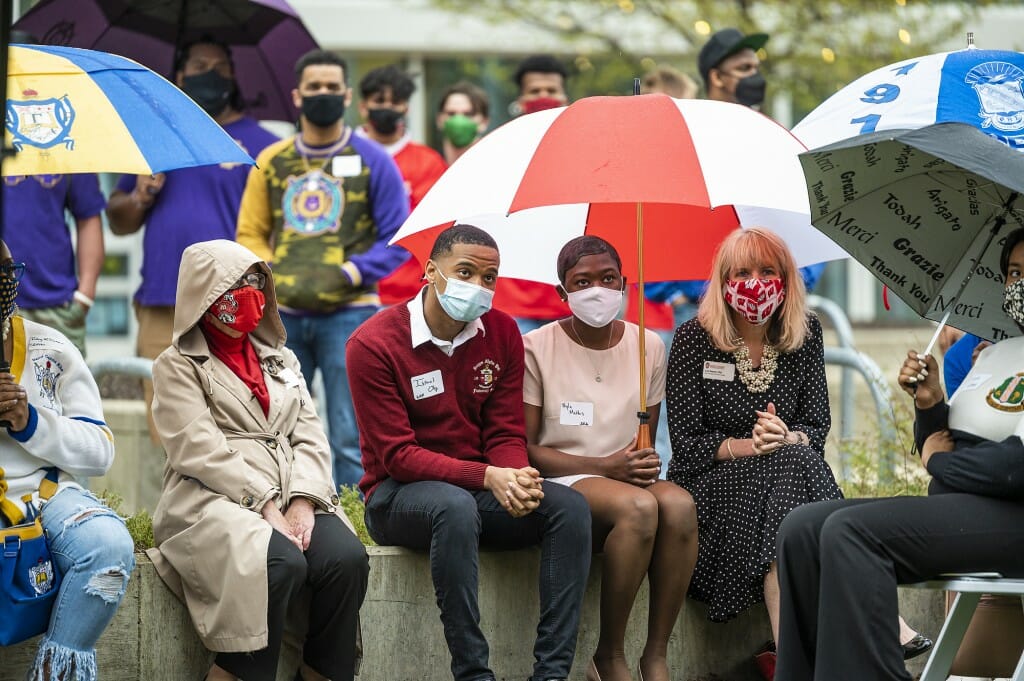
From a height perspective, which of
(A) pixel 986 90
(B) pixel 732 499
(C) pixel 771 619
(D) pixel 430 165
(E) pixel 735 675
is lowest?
(E) pixel 735 675

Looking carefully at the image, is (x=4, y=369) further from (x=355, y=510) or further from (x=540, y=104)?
(x=540, y=104)

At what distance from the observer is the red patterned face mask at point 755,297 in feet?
20.8

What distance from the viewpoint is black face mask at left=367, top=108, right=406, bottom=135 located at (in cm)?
923

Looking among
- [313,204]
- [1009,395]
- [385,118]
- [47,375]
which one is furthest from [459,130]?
[1009,395]

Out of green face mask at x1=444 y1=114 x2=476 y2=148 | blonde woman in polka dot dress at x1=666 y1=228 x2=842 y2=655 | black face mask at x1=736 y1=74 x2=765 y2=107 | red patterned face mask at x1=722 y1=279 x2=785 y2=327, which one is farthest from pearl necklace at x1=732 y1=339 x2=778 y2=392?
green face mask at x1=444 y1=114 x2=476 y2=148

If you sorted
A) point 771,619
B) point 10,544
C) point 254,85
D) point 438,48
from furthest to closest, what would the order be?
point 438,48 → point 254,85 → point 771,619 → point 10,544

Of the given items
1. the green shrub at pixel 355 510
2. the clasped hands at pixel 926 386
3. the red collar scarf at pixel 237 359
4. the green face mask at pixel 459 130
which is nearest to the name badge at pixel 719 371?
the clasped hands at pixel 926 386

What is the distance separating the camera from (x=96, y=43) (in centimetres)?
796

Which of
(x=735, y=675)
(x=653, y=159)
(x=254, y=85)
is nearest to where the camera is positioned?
(x=653, y=159)

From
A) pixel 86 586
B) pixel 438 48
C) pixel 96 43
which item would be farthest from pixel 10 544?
pixel 438 48

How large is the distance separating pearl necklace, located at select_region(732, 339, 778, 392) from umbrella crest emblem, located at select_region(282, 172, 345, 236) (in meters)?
2.46

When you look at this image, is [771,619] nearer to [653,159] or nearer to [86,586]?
[653,159]

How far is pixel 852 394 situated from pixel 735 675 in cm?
306

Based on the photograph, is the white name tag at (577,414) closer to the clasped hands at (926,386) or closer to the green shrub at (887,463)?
the clasped hands at (926,386)
